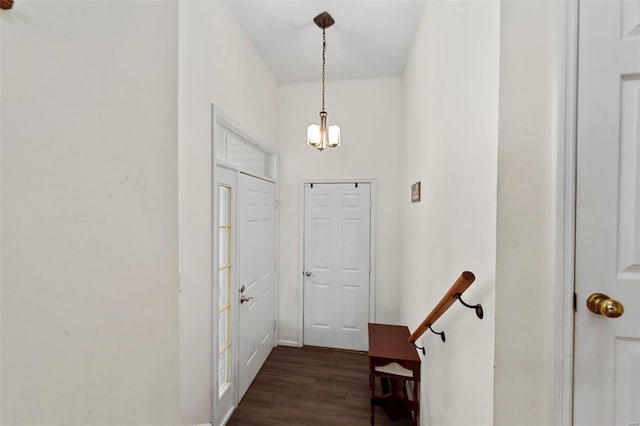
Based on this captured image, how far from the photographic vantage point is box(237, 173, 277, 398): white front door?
2.31 meters

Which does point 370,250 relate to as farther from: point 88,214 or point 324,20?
point 88,214

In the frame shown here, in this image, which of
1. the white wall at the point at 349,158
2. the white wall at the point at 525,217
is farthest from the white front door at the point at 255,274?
the white wall at the point at 525,217

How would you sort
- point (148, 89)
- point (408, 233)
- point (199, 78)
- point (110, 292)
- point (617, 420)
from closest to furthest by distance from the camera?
point (110, 292) < point (148, 89) < point (617, 420) < point (199, 78) < point (408, 233)

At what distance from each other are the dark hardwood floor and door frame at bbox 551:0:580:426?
162 cm

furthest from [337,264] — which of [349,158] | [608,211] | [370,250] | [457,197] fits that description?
[608,211]


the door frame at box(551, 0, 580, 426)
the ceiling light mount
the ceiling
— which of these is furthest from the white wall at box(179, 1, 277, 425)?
the door frame at box(551, 0, 580, 426)

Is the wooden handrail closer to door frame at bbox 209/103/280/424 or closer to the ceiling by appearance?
door frame at bbox 209/103/280/424

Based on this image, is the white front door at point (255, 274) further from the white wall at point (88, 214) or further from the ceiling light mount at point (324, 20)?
the white wall at point (88, 214)

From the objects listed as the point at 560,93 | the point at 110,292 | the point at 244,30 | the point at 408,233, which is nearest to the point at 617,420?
the point at 560,93

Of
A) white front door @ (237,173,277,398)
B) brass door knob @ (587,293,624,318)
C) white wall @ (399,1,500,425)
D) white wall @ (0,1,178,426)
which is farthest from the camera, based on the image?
white front door @ (237,173,277,398)

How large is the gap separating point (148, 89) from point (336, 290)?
9.24 feet

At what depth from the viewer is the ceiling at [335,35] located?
6.63 ft

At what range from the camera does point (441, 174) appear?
1523 mm

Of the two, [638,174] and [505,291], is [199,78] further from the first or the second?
[638,174]
